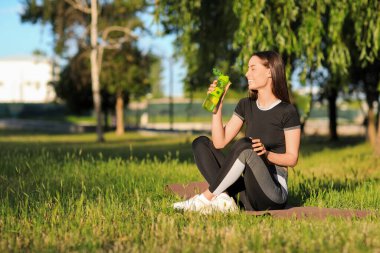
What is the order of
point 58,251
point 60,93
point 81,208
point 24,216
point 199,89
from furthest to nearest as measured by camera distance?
1. point 60,93
2. point 199,89
3. point 81,208
4. point 24,216
5. point 58,251

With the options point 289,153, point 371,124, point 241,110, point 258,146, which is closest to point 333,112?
point 371,124

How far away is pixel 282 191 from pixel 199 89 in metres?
19.1

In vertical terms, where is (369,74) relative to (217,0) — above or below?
below

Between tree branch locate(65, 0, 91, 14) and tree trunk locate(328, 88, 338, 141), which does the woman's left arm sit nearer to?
tree trunk locate(328, 88, 338, 141)

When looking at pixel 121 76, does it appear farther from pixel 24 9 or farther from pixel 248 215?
pixel 248 215

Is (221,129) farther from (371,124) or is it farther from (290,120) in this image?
(371,124)

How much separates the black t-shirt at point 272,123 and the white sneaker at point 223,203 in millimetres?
585

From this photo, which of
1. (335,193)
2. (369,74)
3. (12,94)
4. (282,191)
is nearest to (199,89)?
(369,74)

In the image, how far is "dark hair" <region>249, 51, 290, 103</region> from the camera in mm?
6125

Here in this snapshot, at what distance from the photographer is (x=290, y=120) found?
610 cm

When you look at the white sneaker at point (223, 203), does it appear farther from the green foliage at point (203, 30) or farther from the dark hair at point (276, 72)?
the green foliage at point (203, 30)

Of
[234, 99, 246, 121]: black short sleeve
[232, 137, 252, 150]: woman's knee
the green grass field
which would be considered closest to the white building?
the green grass field

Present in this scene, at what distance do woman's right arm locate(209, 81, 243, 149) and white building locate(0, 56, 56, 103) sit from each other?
113670mm

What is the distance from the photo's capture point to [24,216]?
5.88 metres
